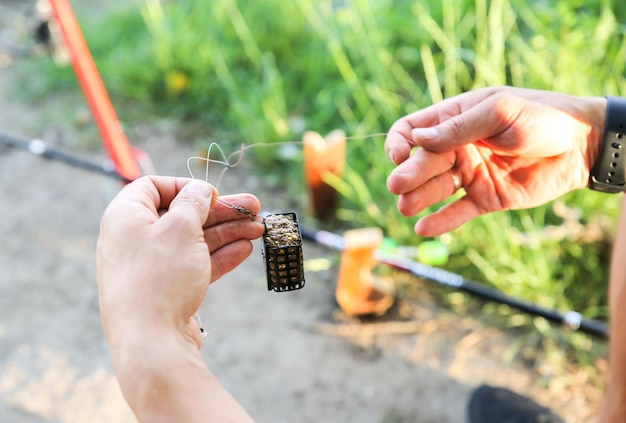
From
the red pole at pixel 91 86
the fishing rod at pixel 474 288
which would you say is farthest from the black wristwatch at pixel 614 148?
the red pole at pixel 91 86

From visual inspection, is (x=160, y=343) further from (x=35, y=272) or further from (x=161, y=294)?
(x=35, y=272)

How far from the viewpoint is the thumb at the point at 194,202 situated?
3.29 feet

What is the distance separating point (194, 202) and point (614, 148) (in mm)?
1044

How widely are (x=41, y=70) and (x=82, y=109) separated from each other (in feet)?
2.00

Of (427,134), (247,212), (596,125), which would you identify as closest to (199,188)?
(247,212)

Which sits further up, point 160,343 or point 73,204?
point 160,343

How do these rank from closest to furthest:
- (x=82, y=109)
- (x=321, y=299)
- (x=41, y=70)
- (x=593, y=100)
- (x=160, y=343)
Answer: (x=160, y=343) → (x=593, y=100) → (x=321, y=299) → (x=82, y=109) → (x=41, y=70)

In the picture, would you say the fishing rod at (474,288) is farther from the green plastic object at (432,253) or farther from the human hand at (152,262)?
the human hand at (152,262)

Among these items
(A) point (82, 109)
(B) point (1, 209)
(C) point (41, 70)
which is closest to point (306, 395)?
(B) point (1, 209)

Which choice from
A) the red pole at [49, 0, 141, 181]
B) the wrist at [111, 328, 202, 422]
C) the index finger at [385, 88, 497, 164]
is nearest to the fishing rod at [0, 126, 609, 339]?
the red pole at [49, 0, 141, 181]

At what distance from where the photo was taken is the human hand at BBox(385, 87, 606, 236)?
1.35 metres

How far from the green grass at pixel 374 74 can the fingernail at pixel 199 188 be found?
1585 millimetres

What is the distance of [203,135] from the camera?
133 inches

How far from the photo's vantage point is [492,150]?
4.95 ft
